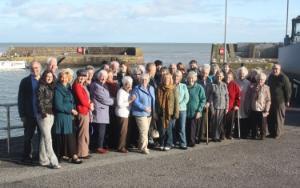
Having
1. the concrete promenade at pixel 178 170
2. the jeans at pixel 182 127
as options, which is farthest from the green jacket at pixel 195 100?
the concrete promenade at pixel 178 170

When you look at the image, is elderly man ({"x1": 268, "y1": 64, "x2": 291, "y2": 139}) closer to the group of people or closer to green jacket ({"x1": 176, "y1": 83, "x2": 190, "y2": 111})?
the group of people

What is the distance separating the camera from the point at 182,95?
10.4 metres

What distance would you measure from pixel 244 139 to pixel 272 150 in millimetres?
1256

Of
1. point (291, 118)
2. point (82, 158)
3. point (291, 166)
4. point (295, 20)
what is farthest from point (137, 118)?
point (295, 20)

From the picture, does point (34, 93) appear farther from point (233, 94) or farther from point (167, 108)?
point (233, 94)

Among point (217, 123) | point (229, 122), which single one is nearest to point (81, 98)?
point (217, 123)

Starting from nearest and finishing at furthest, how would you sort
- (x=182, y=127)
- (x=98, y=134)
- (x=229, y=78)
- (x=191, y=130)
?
(x=98, y=134) < (x=182, y=127) < (x=191, y=130) < (x=229, y=78)

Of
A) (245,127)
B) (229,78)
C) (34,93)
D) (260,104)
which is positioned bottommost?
(245,127)

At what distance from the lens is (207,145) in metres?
10.9

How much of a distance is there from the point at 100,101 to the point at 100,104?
0.20 ft

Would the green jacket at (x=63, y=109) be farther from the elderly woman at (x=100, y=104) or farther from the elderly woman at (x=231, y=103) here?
the elderly woman at (x=231, y=103)

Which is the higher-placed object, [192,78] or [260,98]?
[192,78]

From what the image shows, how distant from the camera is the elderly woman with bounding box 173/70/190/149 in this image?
34.1 feet

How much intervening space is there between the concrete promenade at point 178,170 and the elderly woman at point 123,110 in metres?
0.29
